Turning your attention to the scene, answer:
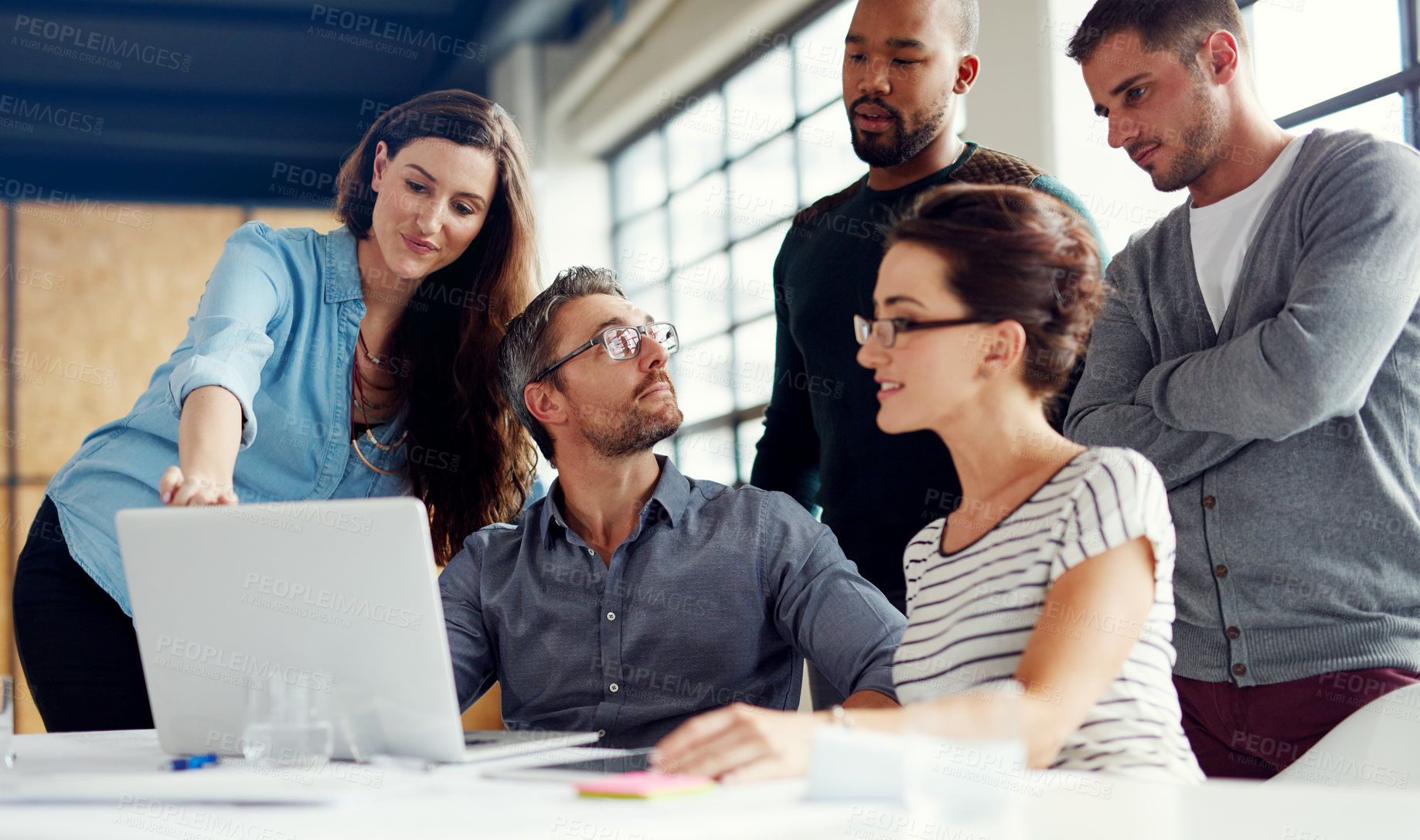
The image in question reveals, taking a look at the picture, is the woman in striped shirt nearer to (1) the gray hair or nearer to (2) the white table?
(2) the white table

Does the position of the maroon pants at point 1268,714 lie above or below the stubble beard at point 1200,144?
below

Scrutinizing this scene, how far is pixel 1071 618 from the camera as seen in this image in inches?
47.6

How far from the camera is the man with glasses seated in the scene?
6.14ft

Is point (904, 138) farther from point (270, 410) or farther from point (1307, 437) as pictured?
point (270, 410)

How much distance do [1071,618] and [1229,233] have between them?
0.91 metres

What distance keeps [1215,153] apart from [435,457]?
1551 millimetres

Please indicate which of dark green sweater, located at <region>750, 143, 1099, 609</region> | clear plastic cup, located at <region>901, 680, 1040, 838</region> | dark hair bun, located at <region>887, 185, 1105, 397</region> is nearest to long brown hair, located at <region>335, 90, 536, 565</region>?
dark green sweater, located at <region>750, 143, 1099, 609</region>

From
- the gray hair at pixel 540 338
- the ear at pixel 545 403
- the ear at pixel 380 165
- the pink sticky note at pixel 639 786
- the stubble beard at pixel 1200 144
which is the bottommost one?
the pink sticky note at pixel 639 786

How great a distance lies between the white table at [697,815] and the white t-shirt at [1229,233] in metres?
1.06

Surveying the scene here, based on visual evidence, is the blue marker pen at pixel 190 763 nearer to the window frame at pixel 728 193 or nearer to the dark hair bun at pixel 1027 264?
the dark hair bun at pixel 1027 264

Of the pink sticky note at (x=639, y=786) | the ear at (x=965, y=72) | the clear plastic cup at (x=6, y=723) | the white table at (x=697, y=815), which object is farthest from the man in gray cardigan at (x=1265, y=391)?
the clear plastic cup at (x=6, y=723)

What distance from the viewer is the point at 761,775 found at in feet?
3.18

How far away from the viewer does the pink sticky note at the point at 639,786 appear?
0.87m

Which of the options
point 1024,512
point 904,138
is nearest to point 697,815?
point 1024,512
